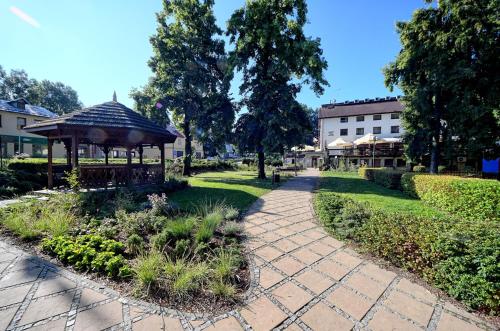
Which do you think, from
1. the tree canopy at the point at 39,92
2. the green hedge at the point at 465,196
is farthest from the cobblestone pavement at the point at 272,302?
the tree canopy at the point at 39,92

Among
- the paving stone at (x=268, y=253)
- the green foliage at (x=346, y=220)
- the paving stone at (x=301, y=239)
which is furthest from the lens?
the green foliage at (x=346, y=220)

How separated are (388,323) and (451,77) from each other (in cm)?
1437

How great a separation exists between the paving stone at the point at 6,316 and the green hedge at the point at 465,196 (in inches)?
365

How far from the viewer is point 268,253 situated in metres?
4.16

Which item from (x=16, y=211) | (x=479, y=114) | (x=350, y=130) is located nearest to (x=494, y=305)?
(x=16, y=211)

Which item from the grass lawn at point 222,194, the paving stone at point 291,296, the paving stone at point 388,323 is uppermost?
the grass lawn at point 222,194

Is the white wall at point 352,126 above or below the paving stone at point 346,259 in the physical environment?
above

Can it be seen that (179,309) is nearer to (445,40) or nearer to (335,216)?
(335,216)

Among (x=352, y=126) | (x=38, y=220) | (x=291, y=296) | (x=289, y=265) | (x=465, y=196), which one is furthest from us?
(x=352, y=126)

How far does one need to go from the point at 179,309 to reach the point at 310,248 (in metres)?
2.74

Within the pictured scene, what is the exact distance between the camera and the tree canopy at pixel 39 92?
146 feet

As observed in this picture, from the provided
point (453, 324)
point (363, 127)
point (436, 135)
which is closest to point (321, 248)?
point (453, 324)

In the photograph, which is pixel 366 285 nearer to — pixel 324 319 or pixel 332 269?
pixel 332 269

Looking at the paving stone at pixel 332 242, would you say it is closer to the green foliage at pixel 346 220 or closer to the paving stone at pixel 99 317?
the green foliage at pixel 346 220
